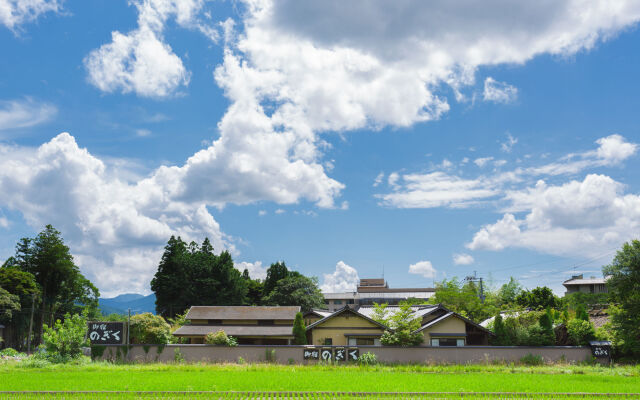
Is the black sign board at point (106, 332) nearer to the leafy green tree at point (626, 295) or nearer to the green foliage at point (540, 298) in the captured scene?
the leafy green tree at point (626, 295)

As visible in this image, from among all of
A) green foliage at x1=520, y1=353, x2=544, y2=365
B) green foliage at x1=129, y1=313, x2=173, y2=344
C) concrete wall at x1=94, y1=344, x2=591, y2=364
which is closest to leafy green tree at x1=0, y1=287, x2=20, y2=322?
green foliage at x1=129, y1=313, x2=173, y2=344

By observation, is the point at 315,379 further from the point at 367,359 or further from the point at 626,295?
the point at 626,295

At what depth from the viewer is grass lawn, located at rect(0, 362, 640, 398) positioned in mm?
21531

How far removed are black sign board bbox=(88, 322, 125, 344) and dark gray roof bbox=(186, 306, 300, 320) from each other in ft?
53.5

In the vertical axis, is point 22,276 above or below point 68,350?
above

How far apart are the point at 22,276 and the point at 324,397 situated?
56222mm

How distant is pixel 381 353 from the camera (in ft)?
114

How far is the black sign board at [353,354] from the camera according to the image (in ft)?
111

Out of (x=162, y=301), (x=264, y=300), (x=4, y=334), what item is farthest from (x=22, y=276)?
(x=264, y=300)

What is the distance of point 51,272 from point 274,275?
41.9 m

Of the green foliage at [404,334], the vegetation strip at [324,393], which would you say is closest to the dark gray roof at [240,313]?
the green foliage at [404,334]

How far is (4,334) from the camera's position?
191 ft

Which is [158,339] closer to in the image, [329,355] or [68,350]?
[68,350]

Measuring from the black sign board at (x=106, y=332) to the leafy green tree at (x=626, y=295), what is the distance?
35.4 meters
